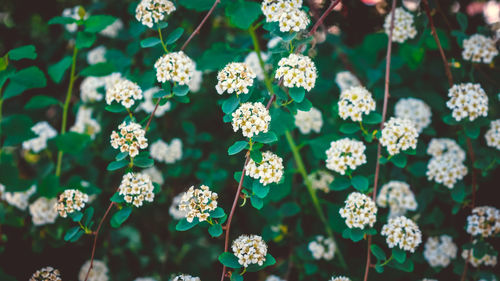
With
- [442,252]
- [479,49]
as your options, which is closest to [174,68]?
[479,49]

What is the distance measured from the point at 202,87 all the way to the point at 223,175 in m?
0.95

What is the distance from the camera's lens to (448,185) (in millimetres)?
2119

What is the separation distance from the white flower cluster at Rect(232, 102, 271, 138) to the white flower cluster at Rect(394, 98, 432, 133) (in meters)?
1.23

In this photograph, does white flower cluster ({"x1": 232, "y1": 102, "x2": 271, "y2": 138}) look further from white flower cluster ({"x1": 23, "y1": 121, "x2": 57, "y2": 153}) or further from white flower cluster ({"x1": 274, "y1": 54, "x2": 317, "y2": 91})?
white flower cluster ({"x1": 23, "y1": 121, "x2": 57, "y2": 153})

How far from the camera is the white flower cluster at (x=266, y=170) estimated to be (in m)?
1.58

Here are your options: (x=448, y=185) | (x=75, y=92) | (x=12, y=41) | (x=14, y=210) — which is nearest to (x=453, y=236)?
(x=448, y=185)

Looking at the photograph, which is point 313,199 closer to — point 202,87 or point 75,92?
point 202,87

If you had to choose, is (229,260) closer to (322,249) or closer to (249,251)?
(249,251)

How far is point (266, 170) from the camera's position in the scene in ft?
5.21

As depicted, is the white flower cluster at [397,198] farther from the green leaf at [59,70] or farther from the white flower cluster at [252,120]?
the green leaf at [59,70]

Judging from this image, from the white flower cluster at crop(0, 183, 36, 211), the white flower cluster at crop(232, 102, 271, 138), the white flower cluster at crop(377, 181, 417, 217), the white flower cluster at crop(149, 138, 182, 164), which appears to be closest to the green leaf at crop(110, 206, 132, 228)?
the white flower cluster at crop(232, 102, 271, 138)

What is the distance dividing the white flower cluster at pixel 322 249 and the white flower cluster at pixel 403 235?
23.0 inches

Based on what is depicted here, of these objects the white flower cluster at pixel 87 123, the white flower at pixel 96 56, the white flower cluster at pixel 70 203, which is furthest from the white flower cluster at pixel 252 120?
the white flower at pixel 96 56

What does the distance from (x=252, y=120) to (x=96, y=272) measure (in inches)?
63.3
